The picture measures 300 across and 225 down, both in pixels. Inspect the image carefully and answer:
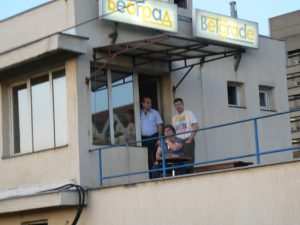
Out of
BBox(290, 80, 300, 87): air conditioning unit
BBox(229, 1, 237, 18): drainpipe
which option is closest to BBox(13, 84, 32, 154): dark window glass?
BBox(229, 1, 237, 18): drainpipe

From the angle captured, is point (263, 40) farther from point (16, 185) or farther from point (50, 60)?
point (16, 185)

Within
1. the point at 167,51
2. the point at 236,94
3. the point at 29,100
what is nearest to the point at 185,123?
the point at 167,51

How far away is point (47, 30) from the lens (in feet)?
53.1

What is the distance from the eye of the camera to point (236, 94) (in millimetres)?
18766

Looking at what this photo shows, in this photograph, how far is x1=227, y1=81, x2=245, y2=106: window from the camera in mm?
18688

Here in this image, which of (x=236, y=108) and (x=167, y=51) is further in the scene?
(x=236, y=108)

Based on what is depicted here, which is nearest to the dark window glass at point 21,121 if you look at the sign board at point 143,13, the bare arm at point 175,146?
the sign board at point 143,13

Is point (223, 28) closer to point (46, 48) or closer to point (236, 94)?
point (236, 94)

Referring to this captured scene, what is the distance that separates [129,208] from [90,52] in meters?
3.56

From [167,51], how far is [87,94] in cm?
202

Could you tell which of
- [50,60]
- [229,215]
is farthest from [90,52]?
[229,215]

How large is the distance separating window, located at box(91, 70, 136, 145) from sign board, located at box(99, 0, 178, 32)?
1.30m

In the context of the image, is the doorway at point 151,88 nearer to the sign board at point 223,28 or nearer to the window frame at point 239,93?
the sign board at point 223,28

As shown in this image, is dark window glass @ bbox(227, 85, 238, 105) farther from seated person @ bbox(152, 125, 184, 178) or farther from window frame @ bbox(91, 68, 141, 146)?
seated person @ bbox(152, 125, 184, 178)
